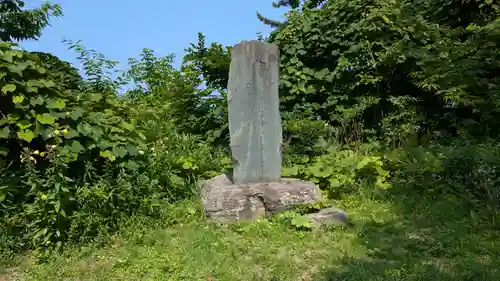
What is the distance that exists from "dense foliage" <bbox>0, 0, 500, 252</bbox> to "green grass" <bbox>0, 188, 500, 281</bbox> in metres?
0.30

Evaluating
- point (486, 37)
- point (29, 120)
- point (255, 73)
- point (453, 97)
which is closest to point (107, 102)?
point (29, 120)

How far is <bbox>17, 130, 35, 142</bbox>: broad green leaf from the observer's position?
3643 mm

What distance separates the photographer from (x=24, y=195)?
→ 12.5 feet

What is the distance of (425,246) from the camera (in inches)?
139

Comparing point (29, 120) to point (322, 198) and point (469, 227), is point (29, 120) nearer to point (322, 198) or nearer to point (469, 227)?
point (322, 198)

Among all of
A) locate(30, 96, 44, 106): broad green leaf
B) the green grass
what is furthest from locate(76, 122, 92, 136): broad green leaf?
the green grass

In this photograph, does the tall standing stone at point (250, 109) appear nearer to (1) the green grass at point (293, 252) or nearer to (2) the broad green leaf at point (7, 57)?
(1) the green grass at point (293, 252)

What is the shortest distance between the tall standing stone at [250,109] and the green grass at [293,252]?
711 millimetres

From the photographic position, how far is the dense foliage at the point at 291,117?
3.76m

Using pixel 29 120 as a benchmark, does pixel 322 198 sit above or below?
below

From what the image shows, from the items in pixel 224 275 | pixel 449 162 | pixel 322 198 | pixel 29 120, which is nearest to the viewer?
pixel 224 275

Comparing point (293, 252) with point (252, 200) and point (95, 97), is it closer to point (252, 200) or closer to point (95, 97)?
point (252, 200)

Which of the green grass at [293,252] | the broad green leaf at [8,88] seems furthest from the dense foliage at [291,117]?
the green grass at [293,252]

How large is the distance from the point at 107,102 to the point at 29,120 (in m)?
1.22
